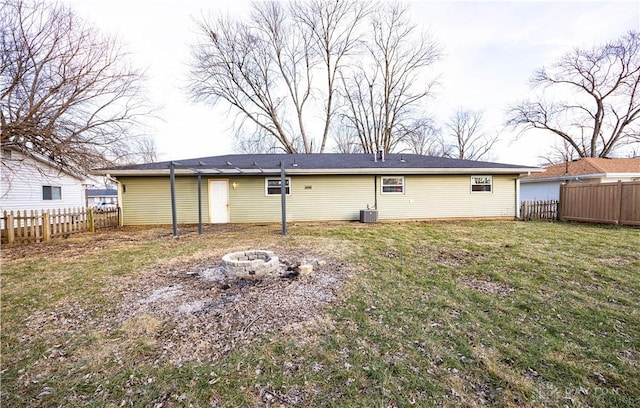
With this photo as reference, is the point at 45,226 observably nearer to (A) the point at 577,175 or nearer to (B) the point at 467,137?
(A) the point at 577,175

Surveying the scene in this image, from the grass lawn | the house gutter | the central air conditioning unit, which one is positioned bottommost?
the grass lawn

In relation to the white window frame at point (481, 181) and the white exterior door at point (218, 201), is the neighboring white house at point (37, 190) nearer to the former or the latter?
the white exterior door at point (218, 201)

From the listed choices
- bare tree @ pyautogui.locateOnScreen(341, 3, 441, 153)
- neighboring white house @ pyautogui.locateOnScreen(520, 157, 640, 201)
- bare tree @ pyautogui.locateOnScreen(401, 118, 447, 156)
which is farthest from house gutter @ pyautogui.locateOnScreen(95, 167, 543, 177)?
bare tree @ pyautogui.locateOnScreen(401, 118, 447, 156)

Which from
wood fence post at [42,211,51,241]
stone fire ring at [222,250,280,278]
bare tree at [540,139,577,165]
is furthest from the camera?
bare tree at [540,139,577,165]

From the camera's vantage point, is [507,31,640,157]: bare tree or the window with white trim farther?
[507,31,640,157]: bare tree

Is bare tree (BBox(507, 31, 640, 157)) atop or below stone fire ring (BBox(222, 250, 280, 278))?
atop

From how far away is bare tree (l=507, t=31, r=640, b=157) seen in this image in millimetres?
20016

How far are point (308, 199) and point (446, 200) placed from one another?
20.2 ft

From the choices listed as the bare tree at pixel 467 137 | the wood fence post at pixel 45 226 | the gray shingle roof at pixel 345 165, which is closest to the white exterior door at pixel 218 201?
the gray shingle roof at pixel 345 165

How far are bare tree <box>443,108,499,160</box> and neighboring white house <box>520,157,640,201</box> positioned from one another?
16.6 meters

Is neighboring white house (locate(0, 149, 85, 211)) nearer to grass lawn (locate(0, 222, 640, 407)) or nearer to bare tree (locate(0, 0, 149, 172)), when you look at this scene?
bare tree (locate(0, 0, 149, 172))

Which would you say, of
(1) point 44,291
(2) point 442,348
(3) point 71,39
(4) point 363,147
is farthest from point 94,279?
(4) point 363,147

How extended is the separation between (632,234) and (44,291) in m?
13.9

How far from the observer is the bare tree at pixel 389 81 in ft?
69.1
